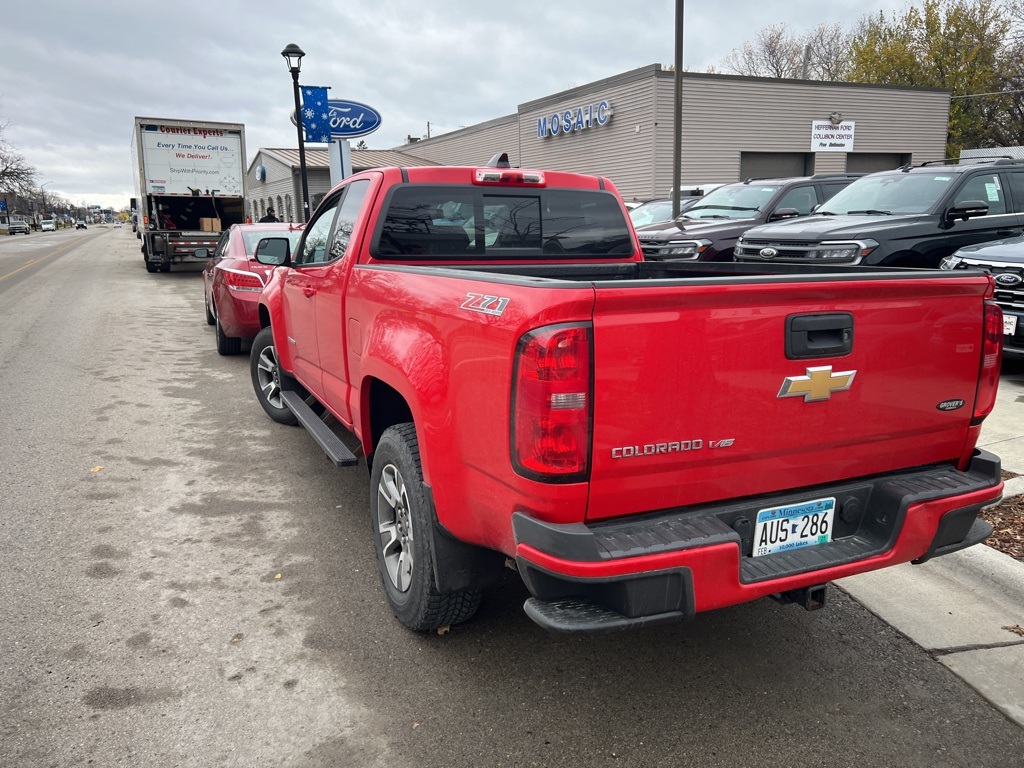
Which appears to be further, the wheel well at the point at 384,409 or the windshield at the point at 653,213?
the windshield at the point at 653,213

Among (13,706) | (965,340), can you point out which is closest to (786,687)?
(965,340)

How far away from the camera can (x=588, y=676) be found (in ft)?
9.70

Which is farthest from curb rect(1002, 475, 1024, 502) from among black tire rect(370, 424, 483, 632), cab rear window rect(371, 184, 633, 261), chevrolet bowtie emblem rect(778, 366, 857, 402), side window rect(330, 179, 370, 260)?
side window rect(330, 179, 370, 260)

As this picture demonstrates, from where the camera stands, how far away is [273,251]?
5070 mm

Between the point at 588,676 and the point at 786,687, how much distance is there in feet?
2.49

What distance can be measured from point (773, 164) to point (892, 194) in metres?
17.0

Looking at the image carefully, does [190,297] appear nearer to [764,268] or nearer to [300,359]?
[300,359]

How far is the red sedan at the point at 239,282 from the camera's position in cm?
844

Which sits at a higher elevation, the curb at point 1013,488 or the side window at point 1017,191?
the side window at point 1017,191

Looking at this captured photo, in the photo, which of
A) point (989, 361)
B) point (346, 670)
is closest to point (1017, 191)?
point (989, 361)

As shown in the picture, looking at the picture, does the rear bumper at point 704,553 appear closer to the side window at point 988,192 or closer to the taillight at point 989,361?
the taillight at point 989,361

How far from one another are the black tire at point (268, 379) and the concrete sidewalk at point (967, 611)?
4480 millimetres

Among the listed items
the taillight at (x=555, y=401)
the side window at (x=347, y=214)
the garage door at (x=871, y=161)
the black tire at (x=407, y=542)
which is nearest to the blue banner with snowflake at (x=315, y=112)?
the side window at (x=347, y=214)

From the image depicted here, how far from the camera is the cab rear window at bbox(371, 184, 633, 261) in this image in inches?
159
